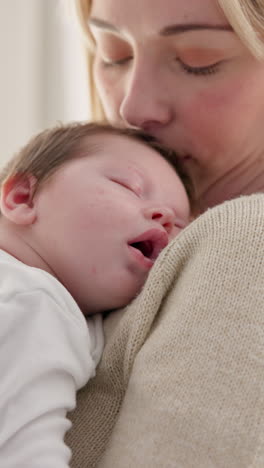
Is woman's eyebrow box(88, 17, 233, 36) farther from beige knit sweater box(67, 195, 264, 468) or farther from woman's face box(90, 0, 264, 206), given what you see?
beige knit sweater box(67, 195, 264, 468)

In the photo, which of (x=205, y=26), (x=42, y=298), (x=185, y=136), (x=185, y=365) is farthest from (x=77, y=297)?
(x=205, y=26)

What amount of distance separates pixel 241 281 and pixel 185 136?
500 mm

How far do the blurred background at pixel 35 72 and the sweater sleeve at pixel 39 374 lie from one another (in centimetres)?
178

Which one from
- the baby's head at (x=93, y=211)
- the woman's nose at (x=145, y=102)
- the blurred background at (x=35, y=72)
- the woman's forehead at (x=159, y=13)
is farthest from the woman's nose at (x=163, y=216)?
the blurred background at (x=35, y=72)

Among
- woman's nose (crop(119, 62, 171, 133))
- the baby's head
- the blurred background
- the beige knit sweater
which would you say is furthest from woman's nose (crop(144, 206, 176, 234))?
the blurred background

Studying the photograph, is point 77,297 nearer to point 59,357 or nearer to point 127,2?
point 59,357

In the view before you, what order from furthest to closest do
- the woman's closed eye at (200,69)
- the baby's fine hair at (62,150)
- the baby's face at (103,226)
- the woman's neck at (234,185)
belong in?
the woman's neck at (234,185)
the woman's closed eye at (200,69)
the baby's fine hair at (62,150)
the baby's face at (103,226)

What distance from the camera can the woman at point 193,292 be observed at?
80 centimetres

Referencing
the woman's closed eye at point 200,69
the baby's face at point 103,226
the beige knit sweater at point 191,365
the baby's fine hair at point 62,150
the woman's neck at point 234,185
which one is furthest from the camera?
the woman's neck at point 234,185

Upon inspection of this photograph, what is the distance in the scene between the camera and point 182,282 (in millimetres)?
925

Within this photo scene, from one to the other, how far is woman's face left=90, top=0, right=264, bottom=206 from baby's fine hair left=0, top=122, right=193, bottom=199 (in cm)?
5

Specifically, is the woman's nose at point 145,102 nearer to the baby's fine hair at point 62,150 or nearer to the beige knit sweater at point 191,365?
the baby's fine hair at point 62,150

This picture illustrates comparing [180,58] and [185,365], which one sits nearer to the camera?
[185,365]

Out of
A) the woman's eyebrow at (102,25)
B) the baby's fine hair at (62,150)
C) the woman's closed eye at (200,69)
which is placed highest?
the woman's eyebrow at (102,25)
